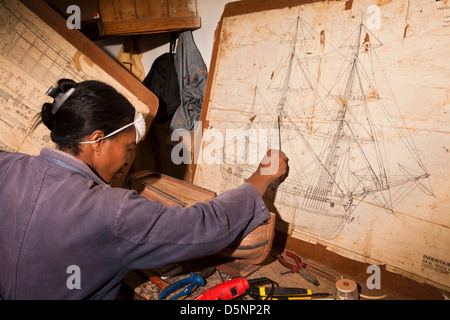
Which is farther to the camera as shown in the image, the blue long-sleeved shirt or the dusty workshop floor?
the dusty workshop floor

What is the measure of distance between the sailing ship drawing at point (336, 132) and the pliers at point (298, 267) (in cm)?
12

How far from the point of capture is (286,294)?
0.97 meters

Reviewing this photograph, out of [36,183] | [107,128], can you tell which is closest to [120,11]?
[107,128]

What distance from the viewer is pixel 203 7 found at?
185 centimetres

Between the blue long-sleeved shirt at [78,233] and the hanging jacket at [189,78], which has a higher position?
the hanging jacket at [189,78]

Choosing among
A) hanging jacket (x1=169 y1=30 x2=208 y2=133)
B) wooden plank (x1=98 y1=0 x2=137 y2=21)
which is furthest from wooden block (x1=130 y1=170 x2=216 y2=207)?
wooden plank (x1=98 y1=0 x2=137 y2=21)

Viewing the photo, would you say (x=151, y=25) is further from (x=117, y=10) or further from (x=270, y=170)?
(x=270, y=170)

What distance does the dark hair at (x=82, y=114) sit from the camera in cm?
90

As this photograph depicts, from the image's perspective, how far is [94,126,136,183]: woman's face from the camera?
982 mm

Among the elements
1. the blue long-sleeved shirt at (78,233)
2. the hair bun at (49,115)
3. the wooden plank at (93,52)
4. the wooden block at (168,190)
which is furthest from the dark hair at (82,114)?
the wooden plank at (93,52)

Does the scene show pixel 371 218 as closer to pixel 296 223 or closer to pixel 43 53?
pixel 296 223

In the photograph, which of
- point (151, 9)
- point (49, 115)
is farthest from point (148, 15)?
point (49, 115)

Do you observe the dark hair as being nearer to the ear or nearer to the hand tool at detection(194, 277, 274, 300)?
the ear

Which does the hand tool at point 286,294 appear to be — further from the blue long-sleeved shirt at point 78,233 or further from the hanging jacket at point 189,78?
the hanging jacket at point 189,78
